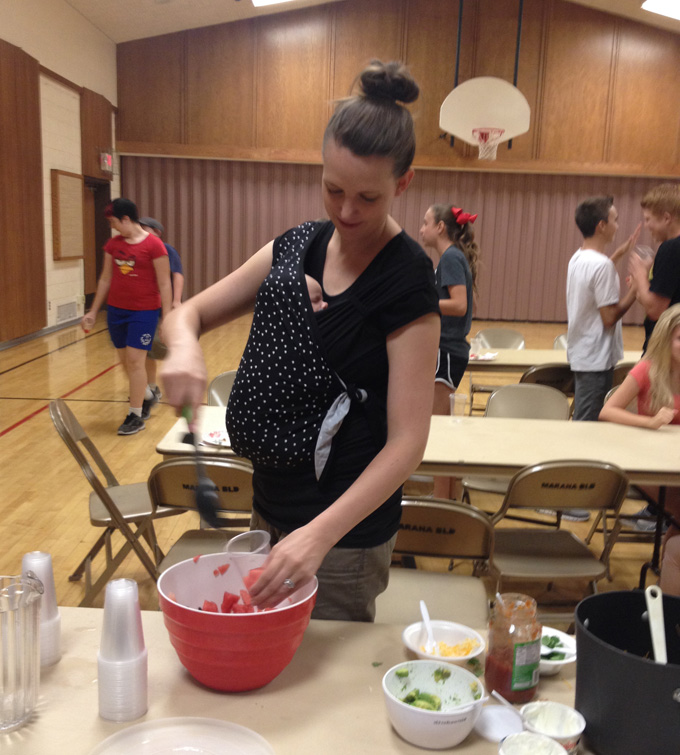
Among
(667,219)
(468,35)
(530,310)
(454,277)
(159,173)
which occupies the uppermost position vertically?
(468,35)

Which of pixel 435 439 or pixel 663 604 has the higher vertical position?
pixel 663 604

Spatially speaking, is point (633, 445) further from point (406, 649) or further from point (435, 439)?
point (406, 649)

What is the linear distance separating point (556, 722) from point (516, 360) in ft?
12.8

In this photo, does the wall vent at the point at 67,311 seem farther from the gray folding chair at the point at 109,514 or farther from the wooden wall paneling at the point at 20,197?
the gray folding chair at the point at 109,514

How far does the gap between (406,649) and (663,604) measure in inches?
16.9

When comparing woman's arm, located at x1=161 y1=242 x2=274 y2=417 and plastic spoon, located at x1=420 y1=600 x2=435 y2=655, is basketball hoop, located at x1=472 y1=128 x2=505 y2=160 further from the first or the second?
plastic spoon, located at x1=420 y1=600 x2=435 y2=655

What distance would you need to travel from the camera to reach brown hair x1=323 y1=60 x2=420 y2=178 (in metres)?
1.11

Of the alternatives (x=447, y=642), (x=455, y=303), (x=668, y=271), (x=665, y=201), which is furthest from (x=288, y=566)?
(x=665, y=201)

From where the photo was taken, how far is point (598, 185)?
11.3 metres

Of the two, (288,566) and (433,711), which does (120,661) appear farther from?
(433,711)

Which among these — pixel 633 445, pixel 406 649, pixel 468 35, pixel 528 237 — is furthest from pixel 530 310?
pixel 406 649

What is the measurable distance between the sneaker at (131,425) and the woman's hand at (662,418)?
349 centimetres

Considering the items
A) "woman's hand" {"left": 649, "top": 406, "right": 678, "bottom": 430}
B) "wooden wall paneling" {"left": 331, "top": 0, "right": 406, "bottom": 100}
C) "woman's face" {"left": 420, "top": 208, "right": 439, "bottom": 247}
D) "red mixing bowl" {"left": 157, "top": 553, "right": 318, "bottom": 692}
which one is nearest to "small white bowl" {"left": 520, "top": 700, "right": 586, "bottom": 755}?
"red mixing bowl" {"left": 157, "top": 553, "right": 318, "bottom": 692}

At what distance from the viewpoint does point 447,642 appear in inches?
49.5
